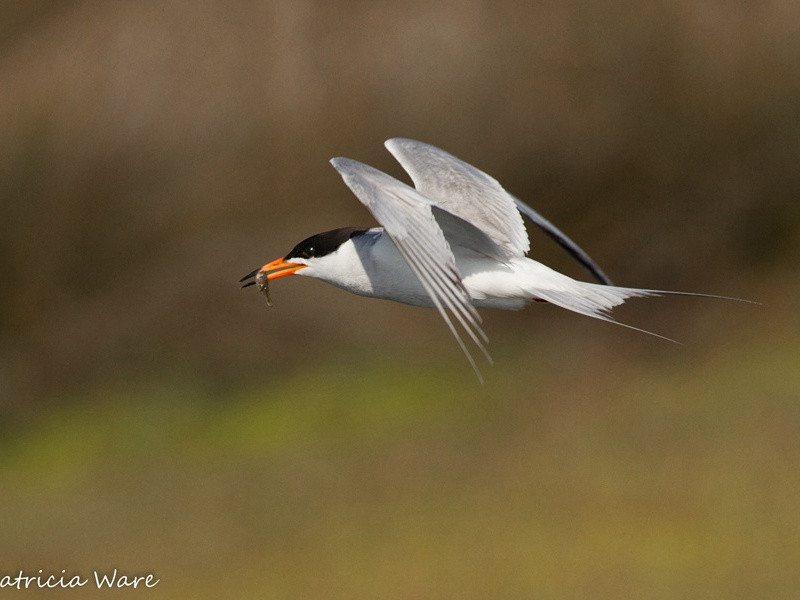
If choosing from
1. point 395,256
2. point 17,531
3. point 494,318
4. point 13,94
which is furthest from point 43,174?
point 395,256

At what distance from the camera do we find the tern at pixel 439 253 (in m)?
6.32

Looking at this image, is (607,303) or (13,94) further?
(13,94)

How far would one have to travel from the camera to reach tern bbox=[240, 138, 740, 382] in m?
6.32

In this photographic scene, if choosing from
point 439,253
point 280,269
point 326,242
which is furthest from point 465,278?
point 280,269

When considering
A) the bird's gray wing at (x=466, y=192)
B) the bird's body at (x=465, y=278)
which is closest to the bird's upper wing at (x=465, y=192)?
the bird's gray wing at (x=466, y=192)

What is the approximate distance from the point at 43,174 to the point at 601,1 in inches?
284

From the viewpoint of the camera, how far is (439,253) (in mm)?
6289

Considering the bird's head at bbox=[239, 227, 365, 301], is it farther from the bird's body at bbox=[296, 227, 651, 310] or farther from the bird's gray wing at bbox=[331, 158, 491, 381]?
the bird's gray wing at bbox=[331, 158, 491, 381]

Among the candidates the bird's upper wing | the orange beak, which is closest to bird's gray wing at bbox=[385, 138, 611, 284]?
the bird's upper wing

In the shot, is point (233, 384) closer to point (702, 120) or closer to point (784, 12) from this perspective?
point (702, 120)

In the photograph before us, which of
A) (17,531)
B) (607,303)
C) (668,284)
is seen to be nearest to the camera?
(607,303)

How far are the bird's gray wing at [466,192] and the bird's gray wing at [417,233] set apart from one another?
93 centimetres

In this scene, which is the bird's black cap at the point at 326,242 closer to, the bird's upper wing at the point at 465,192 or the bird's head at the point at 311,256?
the bird's head at the point at 311,256

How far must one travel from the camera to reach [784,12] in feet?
57.6
